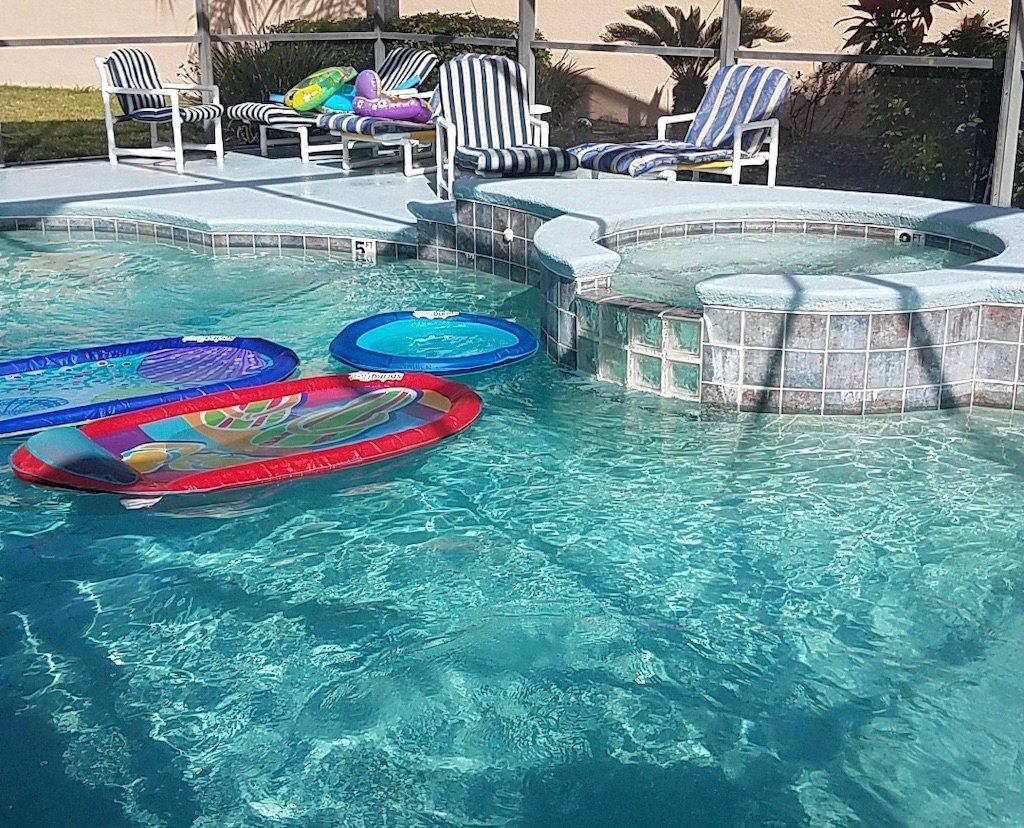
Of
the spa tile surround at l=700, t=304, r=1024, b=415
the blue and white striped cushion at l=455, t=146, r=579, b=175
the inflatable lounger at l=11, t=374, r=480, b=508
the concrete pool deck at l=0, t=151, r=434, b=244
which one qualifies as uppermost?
the blue and white striped cushion at l=455, t=146, r=579, b=175

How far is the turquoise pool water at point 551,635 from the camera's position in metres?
2.64

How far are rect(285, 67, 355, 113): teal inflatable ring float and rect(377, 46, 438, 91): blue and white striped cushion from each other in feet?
1.45

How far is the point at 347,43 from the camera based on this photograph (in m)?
12.9

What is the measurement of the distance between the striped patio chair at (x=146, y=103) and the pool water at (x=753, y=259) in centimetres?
489

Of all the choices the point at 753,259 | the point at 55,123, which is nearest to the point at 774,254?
the point at 753,259

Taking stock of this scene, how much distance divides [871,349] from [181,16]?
1268 centimetres

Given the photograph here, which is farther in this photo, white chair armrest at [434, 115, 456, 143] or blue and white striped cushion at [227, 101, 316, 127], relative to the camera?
blue and white striped cushion at [227, 101, 316, 127]

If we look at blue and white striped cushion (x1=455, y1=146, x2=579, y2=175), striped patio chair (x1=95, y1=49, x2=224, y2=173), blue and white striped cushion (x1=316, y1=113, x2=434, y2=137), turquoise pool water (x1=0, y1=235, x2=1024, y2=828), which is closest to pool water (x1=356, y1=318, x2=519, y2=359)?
turquoise pool water (x1=0, y1=235, x2=1024, y2=828)

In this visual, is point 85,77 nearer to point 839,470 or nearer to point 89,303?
point 89,303

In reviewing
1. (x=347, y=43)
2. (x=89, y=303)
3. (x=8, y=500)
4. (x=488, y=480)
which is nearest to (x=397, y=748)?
(x=488, y=480)

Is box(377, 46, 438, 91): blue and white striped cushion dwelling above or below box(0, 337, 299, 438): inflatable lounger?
above

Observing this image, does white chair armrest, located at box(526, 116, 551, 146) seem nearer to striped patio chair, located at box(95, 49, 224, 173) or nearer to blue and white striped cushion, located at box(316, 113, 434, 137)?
blue and white striped cushion, located at box(316, 113, 434, 137)

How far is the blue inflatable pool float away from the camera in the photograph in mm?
5469

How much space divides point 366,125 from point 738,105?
292cm
